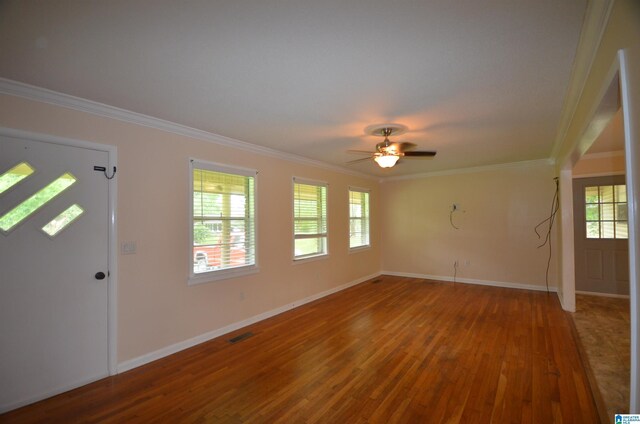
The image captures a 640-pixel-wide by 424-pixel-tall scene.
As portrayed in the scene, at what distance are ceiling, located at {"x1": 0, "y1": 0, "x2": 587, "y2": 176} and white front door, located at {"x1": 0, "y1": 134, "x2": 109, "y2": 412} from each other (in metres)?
0.69

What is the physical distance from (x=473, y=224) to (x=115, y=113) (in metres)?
6.49

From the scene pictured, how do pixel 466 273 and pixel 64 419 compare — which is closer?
pixel 64 419

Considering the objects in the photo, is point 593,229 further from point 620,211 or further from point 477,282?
point 477,282

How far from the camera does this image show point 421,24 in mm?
1621

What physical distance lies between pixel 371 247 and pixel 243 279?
12.6 ft

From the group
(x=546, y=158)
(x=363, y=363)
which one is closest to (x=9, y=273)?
(x=363, y=363)

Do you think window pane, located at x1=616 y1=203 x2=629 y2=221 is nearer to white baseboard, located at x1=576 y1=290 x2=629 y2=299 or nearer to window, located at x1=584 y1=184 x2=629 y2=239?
window, located at x1=584 y1=184 x2=629 y2=239

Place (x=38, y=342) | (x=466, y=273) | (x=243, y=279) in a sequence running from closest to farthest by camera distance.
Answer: (x=38, y=342) → (x=243, y=279) → (x=466, y=273)

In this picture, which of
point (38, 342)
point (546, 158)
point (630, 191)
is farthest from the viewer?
point (546, 158)

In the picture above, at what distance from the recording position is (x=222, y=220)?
374 cm

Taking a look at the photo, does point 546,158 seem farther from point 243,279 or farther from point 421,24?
point 243,279

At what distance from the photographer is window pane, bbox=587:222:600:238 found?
5.16 meters

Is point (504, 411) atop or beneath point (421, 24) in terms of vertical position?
beneath

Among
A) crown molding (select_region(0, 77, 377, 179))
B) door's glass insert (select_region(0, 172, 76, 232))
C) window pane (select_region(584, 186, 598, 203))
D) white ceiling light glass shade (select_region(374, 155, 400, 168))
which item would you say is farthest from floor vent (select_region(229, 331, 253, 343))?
window pane (select_region(584, 186, 598, 203))
